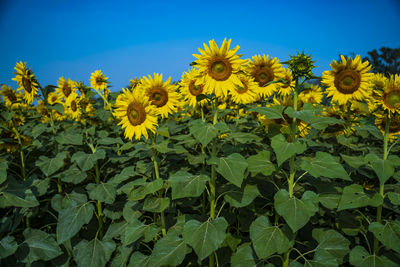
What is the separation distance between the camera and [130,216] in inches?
104

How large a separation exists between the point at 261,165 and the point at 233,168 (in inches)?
11.3

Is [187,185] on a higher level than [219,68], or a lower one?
lower

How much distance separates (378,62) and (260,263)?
47.3m

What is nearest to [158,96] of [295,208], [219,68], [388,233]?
[219,68]

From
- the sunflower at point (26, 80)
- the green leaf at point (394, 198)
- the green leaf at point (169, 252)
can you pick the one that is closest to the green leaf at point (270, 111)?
the green leaf at point (394, 198)

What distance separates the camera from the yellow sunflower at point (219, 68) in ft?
7.30

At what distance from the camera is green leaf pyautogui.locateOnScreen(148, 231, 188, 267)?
6.81ft

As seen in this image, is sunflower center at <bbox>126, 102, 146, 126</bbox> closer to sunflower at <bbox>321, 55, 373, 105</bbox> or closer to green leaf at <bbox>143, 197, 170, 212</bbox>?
Answer: green leaf at <bbox>143, 197, 170, 212</bbox>

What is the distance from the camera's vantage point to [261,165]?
209cm

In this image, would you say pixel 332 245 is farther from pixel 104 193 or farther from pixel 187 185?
pixel 104 193

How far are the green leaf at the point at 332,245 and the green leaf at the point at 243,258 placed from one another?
542 millimetres

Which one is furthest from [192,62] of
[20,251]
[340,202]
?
[20,251]

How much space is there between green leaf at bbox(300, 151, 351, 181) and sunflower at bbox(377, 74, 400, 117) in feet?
2.63

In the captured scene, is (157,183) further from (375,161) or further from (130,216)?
(375,161)
